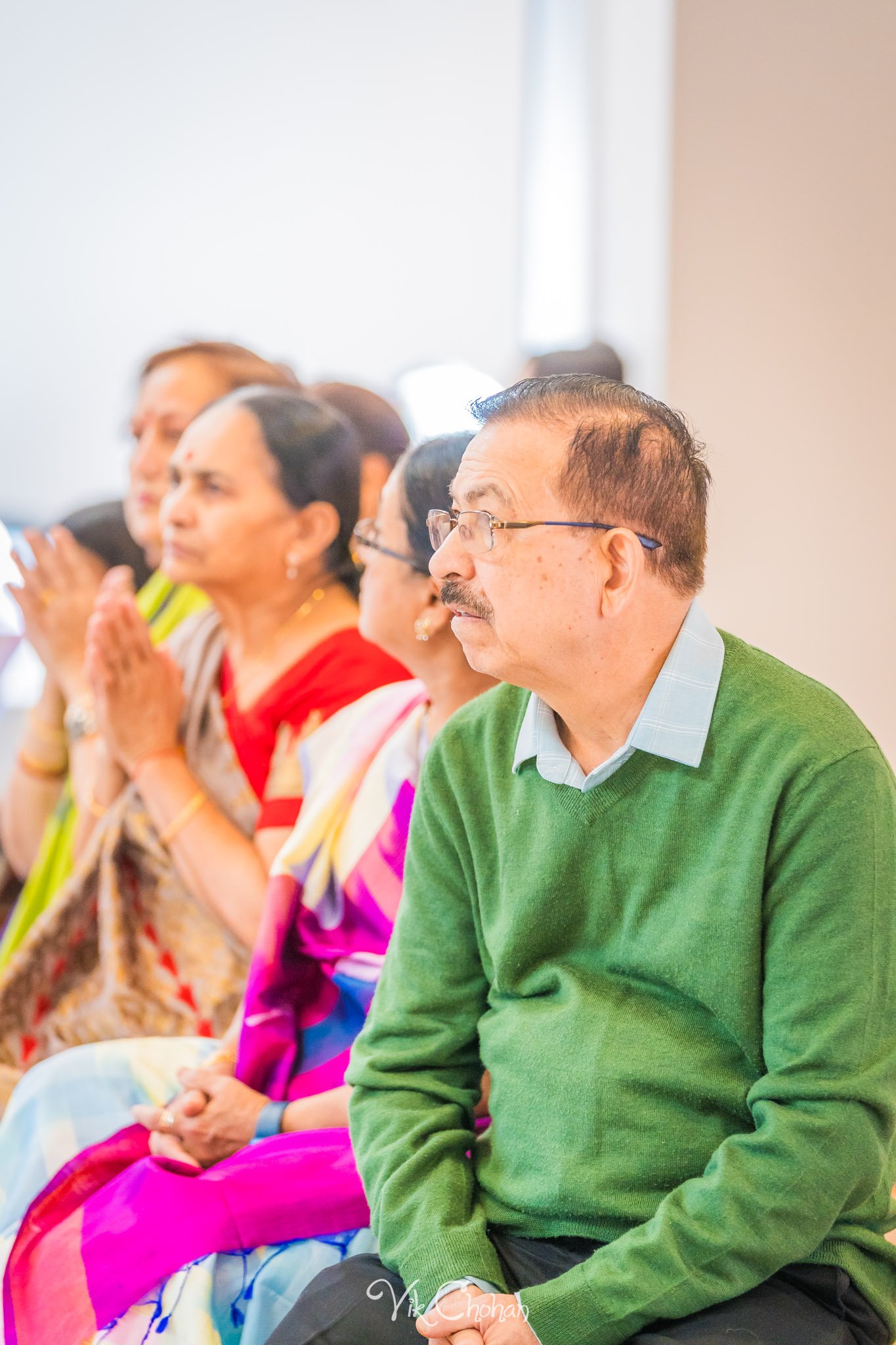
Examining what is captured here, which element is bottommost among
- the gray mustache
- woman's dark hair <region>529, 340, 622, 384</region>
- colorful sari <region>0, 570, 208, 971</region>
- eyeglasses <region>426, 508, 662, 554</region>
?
colorful sari <region>0, 570, 208, 971</region>

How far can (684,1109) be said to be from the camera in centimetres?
104

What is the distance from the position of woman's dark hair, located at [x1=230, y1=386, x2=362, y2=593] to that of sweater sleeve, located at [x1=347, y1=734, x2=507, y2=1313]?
2.97 feet

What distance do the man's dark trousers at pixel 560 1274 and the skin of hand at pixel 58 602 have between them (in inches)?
65.7

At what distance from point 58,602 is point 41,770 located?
370 mm

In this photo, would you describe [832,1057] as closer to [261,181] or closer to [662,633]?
[662,633]

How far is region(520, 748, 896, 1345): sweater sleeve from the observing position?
96cm

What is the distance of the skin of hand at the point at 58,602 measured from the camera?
8.34 ft

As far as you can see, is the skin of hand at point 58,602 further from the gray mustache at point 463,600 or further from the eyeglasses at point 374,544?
the gray mustache at point 463,600

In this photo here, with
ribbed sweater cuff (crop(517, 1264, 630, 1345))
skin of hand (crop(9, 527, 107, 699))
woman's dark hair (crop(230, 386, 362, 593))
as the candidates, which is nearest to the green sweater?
ribbed sweater cuff (crop(517, 1264, 630, 1345))

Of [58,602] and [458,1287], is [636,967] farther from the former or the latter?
[58,602]

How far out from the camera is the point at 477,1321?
1.00 metres

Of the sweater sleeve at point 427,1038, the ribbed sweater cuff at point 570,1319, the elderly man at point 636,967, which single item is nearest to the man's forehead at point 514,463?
the elderly man at point 636,967

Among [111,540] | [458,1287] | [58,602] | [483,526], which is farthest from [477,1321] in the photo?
[111,540]

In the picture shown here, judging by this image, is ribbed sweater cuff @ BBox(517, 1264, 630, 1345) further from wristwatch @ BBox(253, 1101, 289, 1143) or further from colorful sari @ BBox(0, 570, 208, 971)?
colorful sari @ BBox(0, 570, 208, 971)
